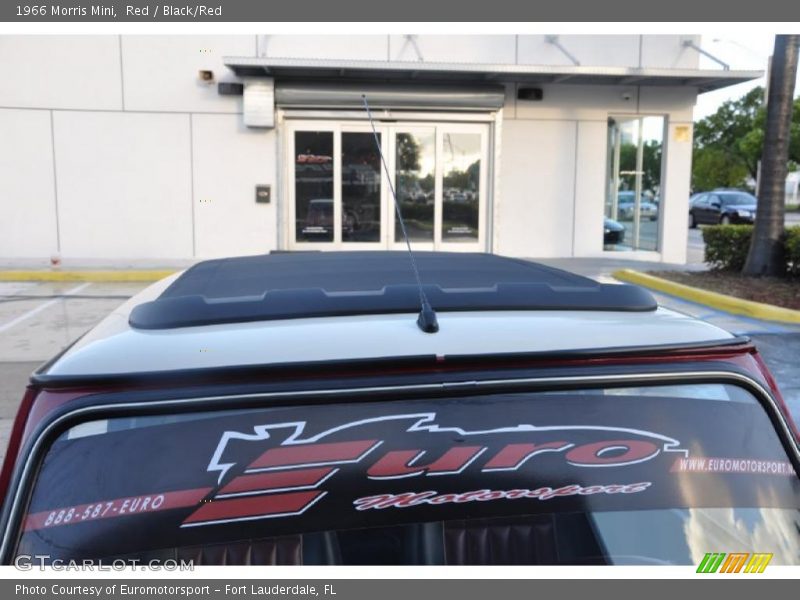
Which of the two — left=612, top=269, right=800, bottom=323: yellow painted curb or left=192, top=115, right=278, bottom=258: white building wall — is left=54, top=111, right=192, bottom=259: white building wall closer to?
left=192, top=115, right=278, bottom=258: white building wall

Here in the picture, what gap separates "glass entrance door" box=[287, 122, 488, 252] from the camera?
1419 centimetres

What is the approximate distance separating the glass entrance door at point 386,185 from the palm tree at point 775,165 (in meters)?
5.06

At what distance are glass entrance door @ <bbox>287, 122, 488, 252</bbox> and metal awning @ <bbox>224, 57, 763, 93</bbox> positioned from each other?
102 cm

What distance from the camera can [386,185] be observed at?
14172 mm

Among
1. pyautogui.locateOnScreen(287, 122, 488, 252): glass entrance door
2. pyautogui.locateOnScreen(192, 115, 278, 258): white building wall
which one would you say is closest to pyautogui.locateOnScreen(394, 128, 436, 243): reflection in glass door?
pyautogui.locateOnScreen(287, 122, 488, 252): glass entrance door

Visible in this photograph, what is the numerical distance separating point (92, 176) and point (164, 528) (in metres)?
13.6

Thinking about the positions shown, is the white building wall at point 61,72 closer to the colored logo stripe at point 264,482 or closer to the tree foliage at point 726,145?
the colored logo stripe at point 264,482

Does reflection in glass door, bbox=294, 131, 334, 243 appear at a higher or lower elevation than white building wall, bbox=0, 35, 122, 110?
lower

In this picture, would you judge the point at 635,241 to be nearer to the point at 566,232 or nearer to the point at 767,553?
the point at 566,232

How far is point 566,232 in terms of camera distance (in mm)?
14781

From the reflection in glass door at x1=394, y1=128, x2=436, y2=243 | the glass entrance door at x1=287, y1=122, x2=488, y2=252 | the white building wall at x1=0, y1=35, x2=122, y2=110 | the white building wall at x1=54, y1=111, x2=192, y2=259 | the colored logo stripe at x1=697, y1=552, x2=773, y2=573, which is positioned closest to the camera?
the colored logo stripe at x1=697, y1=552, x2=773, y2=573

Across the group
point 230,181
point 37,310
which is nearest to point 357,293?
point 37,310
